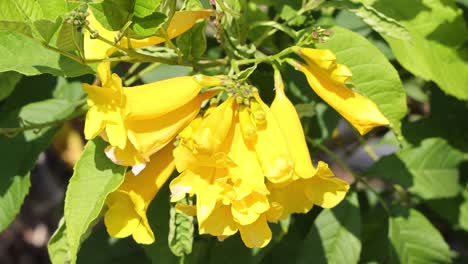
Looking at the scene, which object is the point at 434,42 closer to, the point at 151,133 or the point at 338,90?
the point at 338,90

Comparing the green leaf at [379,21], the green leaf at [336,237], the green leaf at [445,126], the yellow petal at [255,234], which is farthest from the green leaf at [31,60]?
the green leaf at [445,126]

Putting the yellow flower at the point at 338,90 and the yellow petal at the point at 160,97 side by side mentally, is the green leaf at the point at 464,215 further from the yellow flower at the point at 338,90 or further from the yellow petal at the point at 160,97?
the yellow petal at the point at 160,97

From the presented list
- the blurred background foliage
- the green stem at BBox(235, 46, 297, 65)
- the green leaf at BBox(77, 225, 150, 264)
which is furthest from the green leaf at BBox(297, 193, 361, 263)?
the green leaf at BBox(77, 225, 150, 264)

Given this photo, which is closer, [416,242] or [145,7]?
[145,7]

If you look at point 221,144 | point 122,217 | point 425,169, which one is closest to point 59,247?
point 122,217

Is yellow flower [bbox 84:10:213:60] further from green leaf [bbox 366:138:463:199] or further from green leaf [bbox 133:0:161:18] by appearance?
green leaf [bbox 366:138:463:199]

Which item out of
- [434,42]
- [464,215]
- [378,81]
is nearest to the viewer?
[378,81]
